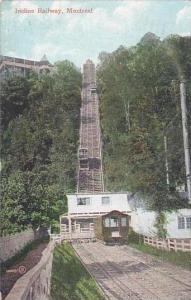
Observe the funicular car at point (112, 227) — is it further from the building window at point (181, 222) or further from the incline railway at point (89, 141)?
the building window at point (181, 222)

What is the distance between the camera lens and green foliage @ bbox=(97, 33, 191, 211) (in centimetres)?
416

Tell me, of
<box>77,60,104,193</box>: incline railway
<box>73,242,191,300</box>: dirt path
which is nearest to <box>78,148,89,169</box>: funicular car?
<box>77,60,104,193</box>: incline railway

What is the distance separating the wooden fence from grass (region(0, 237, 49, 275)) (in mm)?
743

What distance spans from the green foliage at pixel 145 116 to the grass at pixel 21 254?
0.62m

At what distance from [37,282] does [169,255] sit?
3.71 feet

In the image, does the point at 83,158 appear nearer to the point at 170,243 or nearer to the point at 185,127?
the point at 185,127

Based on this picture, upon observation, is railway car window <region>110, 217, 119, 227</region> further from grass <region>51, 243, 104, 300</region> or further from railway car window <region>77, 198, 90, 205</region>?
grass <region>51, 243, 104, 300</region>

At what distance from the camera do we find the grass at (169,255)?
4246 mm

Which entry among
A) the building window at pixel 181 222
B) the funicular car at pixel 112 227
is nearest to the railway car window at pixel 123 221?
the funicular car at pixel 112 227

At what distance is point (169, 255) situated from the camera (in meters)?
4.32

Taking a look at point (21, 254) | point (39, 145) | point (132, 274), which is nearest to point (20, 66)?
point (39, 145)

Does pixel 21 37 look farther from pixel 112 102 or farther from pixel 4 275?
pixel 4 275

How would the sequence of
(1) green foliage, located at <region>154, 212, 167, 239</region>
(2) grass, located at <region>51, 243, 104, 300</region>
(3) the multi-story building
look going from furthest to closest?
(1) green foliage, located at <region>154, 212, 167, 239</region> → (3) the multi-story building → (2) grass, located at <region>51, 243, 104, 300</region>

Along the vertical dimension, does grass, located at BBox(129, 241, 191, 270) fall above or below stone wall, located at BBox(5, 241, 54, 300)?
above
